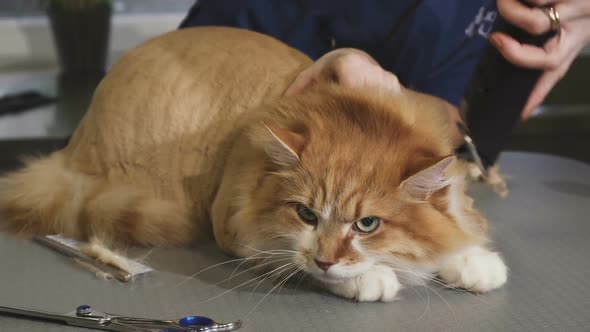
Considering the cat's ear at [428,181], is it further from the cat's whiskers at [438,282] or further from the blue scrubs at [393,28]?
the blue scrubs at [393,28]

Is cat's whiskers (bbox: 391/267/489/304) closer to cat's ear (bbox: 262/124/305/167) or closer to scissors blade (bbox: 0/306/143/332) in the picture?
cat's ear (bbox: 262/124/305/167)

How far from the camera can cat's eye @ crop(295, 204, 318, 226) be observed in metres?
1.03

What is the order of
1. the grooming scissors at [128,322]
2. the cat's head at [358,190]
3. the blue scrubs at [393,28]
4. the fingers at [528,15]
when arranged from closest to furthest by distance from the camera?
1. the grooming scissors at [128,322]
2. the cat's head at [358,190]
3. the fingers at [528,15]
4. the blue scrubs at [393,28]

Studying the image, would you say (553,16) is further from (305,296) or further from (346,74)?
(305,296)

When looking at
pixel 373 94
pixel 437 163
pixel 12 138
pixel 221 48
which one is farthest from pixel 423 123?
pixel 12 138

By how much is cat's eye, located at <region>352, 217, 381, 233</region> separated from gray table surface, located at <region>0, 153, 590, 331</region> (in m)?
0.12

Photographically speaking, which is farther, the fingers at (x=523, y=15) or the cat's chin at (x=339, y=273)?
the fingers at (x=523, y=15)

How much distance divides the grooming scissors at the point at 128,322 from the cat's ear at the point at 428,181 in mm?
332

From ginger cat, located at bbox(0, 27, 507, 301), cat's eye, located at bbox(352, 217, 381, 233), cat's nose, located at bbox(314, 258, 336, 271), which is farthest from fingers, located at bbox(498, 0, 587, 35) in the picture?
cat's nose, located at bbox(314, 258, 336, 271)

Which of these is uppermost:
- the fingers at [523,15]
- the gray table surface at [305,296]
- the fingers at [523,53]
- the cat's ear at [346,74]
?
the fingers at [523,15]

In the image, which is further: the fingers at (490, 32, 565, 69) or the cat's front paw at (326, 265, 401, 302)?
the fingers at (490, 32, 565, 69)

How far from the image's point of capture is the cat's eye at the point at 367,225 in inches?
39.4

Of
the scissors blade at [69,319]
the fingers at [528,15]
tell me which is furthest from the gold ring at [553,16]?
the scissors blade at [69,319]

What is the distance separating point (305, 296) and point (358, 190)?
19cm
